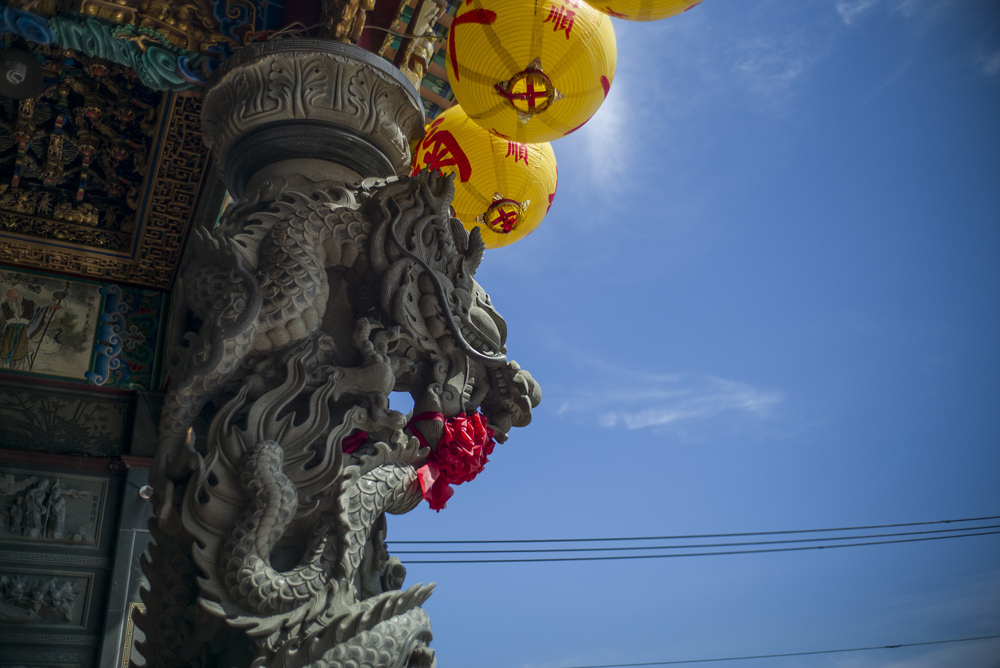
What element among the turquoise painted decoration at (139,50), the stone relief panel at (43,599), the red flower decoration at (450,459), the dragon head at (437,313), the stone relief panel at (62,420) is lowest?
the red flower decoration at (450,459)

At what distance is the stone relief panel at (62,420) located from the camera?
505 centimetres

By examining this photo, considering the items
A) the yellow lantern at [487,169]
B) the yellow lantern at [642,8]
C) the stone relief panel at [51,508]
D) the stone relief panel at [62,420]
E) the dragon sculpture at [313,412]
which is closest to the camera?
the dragon sculpture at [313,412]

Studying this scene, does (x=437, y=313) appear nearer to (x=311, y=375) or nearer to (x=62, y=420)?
(x=311, y=375)

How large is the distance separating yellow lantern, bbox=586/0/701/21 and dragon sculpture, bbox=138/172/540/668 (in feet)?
2.88

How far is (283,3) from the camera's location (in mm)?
3873

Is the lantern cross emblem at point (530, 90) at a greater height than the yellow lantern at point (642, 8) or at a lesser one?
lesser

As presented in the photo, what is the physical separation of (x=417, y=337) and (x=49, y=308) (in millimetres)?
3747

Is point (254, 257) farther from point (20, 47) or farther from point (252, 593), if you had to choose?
point (20, 47)

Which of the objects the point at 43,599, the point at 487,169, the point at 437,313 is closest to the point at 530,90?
the point at 487,169

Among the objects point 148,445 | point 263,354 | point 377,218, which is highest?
point 148,445

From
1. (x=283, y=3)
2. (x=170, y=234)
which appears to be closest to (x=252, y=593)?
Answer: (x=283, y=3)

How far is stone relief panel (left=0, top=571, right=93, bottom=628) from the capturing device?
4566 mm

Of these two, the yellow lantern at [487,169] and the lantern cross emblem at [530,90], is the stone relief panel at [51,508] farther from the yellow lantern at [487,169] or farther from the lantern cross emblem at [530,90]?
the lantern cross emblem at [530,90]

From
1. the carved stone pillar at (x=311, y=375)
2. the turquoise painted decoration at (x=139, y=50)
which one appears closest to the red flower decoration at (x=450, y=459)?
the carved stone pillar at (x=311, y=375)
